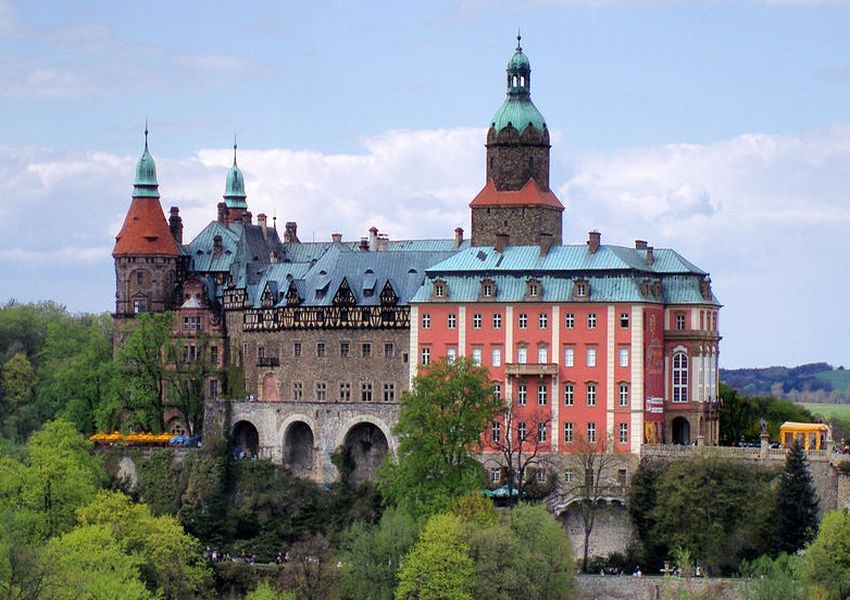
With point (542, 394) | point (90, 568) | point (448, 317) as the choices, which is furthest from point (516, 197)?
point (90, 568)

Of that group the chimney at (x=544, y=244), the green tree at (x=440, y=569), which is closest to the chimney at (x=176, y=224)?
the chimney at (x=544, y=244)

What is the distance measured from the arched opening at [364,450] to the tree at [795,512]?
21.6 meters

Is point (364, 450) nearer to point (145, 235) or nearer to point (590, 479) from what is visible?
point (590, 479)

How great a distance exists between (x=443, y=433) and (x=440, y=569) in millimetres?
11024

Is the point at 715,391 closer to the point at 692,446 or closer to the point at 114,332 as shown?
the point at 692,446

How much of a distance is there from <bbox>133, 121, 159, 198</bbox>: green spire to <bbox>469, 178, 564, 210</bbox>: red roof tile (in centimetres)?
1846

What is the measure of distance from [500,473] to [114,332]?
87.7 feet

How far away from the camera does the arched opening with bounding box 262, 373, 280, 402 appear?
125 m

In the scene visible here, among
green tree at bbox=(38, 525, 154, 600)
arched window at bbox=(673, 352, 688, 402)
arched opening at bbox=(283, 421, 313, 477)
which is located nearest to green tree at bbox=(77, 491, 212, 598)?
green tree at bbox=(38, 525, 154, 600)

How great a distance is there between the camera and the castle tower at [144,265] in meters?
131

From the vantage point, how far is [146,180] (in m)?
133

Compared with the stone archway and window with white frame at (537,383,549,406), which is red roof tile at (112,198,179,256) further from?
the stone archway

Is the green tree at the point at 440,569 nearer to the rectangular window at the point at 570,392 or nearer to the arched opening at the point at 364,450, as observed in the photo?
the rectangular window at the point at 570,392

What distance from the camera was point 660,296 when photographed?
115m
